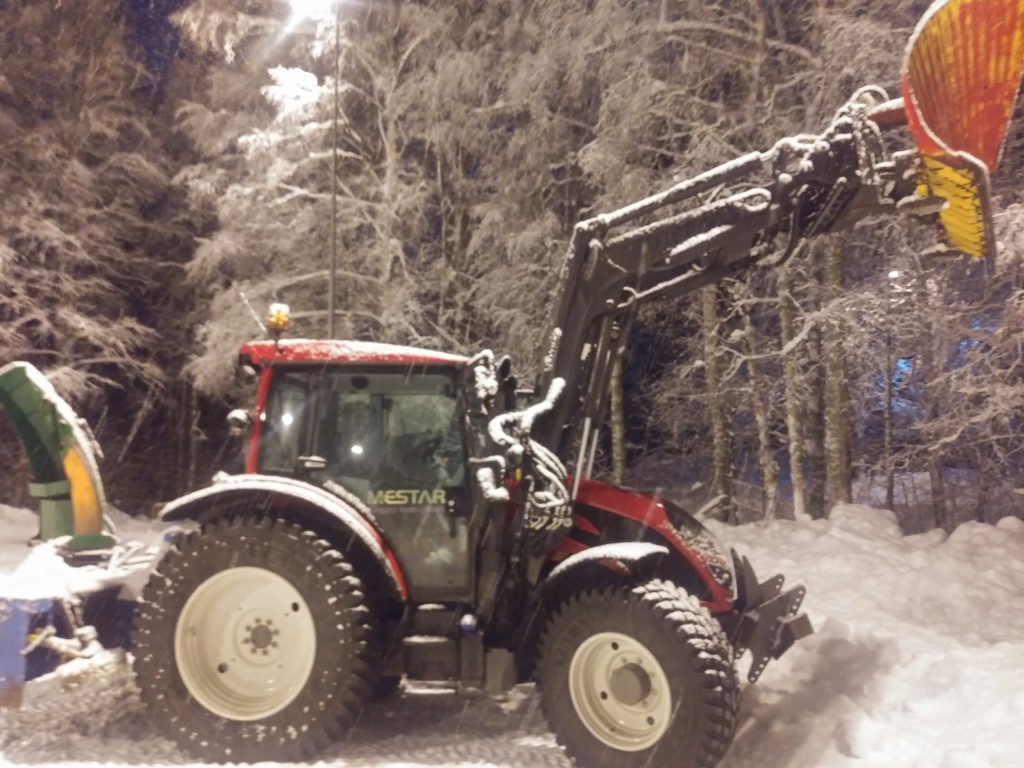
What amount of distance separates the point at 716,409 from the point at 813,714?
8840 mm

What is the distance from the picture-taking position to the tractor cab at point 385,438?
197 inches

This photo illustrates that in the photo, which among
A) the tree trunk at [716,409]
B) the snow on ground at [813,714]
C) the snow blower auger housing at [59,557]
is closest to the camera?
the snow on ground at [813,714]

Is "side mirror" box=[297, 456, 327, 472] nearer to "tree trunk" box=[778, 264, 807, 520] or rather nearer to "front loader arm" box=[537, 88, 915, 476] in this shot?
"front loader arm" box=[537, 88, 915, 476]

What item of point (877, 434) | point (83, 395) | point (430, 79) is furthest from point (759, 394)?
point (83, 395)

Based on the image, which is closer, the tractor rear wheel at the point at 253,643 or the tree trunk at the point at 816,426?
the tractor rear wheel at the point at 253,643

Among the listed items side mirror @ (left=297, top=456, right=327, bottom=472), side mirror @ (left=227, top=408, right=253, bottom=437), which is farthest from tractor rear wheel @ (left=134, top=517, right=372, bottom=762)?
side mirror @ (left=227, top=408, right=253, bottom=437)

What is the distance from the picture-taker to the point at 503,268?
45.7ft

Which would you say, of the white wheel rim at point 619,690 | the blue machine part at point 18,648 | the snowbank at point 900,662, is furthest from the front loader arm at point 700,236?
the blue machine part at point 18,648

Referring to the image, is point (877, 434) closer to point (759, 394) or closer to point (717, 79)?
point (759, 394)

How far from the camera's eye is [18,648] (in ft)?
15.7

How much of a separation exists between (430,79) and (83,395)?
8.06 m

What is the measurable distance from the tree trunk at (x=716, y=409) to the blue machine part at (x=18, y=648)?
9.21 metres

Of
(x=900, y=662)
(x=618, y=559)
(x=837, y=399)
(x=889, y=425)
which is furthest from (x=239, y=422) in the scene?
(x=889, y=425)

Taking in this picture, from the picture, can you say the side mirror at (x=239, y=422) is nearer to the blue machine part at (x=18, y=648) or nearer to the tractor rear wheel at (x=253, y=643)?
the tractor rear wheel at (x=253, y=643)
